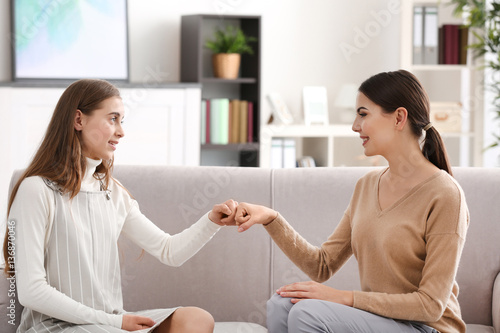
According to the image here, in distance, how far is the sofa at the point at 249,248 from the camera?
2281mm

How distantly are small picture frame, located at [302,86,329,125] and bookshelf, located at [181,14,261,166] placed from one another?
390 millimetres

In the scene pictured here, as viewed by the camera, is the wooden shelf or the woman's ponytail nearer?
the woman's ponytail

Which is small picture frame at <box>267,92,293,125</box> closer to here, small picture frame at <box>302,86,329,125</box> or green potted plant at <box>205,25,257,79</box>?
small picture frame at <box>302,86,329,125</box>

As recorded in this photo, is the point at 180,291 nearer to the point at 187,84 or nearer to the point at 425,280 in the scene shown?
the point at 425,280

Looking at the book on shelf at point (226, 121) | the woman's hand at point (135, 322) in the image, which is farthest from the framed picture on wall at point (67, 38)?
the woman's hand at point (135, 322)

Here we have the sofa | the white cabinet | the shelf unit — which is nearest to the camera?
the sofa

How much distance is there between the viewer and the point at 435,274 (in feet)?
5.54

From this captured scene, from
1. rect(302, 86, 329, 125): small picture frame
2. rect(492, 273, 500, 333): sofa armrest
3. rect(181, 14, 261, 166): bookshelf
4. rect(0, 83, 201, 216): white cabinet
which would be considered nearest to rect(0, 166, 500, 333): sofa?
rect(492, 273, 500, 333): sofa armrest

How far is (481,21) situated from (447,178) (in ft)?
8.42

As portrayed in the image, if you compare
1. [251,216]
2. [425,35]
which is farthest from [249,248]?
[425,35]

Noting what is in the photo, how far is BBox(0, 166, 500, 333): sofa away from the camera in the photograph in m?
2.28

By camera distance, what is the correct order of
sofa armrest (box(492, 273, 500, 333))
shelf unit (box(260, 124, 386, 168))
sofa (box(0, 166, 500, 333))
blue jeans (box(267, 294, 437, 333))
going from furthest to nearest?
shelf unit (box(260, 124, 386, 168))
sofa (box(0, 166, 500, 333))
sofa armrest (box(492, 273, 500, 333))
blue jeans (box(267, 294, 437, 333))

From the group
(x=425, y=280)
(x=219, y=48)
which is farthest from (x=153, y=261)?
(x=219, y=48)

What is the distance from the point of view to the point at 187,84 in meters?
4.39
